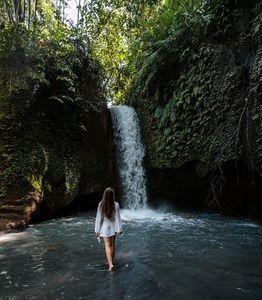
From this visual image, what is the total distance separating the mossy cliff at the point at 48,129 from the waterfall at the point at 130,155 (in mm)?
433

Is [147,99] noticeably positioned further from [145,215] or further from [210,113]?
[145,215]

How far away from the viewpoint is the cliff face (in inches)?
382

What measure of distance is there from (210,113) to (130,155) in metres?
4.02

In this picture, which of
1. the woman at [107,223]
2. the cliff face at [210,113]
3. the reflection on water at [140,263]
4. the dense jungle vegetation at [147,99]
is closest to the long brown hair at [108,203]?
the woman at [107,223]

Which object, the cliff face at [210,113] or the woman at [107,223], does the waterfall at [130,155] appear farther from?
the woman at [107,223]

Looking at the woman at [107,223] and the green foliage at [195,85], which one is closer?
the woman at [107,223]

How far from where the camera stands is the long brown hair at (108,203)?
613cm

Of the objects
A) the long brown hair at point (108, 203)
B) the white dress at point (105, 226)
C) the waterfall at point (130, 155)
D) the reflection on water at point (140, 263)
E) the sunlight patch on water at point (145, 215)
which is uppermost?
the waterfall at point (130, 155)

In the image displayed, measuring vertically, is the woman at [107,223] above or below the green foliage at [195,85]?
below

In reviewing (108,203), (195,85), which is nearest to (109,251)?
(108,203)

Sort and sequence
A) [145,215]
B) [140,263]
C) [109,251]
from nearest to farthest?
[109,251]
[140,263]
[145,215]

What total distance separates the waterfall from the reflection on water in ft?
10.6

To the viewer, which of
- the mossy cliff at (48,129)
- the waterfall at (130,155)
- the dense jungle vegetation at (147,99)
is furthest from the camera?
the waterfall at (130,155)

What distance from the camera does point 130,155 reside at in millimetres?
13945
